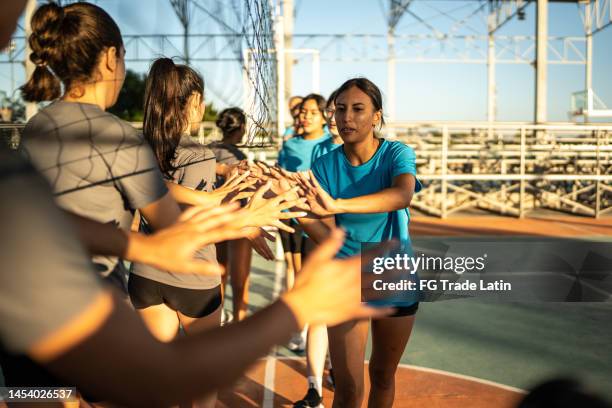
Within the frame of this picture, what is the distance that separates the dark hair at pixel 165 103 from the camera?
243cm

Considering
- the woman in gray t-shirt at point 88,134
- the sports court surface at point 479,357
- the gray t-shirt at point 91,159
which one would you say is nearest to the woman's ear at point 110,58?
the woman in gray t-shirt at point 88,134

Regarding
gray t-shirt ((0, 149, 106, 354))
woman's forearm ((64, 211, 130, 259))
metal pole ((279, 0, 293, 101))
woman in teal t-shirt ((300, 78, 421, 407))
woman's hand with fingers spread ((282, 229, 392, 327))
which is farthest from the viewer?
metal pole ((279, 0, 293, 101))

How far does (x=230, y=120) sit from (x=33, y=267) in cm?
423

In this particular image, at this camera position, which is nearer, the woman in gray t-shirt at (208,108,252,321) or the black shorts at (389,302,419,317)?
the black shorts at (389,302,419,317)

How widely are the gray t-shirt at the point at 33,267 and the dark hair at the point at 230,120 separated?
4153 millimetres

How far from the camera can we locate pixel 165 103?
2.46 m

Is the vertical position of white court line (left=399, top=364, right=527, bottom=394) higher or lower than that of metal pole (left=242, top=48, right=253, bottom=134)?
lower

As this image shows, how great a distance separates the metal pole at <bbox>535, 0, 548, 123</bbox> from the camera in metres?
15.1

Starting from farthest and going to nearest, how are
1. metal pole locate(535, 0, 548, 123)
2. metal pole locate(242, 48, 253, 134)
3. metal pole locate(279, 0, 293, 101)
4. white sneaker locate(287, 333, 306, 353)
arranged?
metal pole locate(535, 0, 548, 123), metal pole locate(279, 0, 293, 101), white sneaker locate(287, 333, 306, 353), metal pole locate(242, 48, 253, 134)

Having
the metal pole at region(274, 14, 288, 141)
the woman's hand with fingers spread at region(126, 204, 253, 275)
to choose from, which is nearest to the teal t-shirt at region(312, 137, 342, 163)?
the metal pole at region(274, 14, 288, 141)

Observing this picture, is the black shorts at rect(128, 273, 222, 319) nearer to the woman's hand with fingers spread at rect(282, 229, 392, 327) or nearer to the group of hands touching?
the group of hands touching

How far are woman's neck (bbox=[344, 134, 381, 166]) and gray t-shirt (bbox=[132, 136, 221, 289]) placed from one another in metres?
0.69

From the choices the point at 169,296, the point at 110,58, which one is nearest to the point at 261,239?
the point at 169,296

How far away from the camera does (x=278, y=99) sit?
6801 mm
